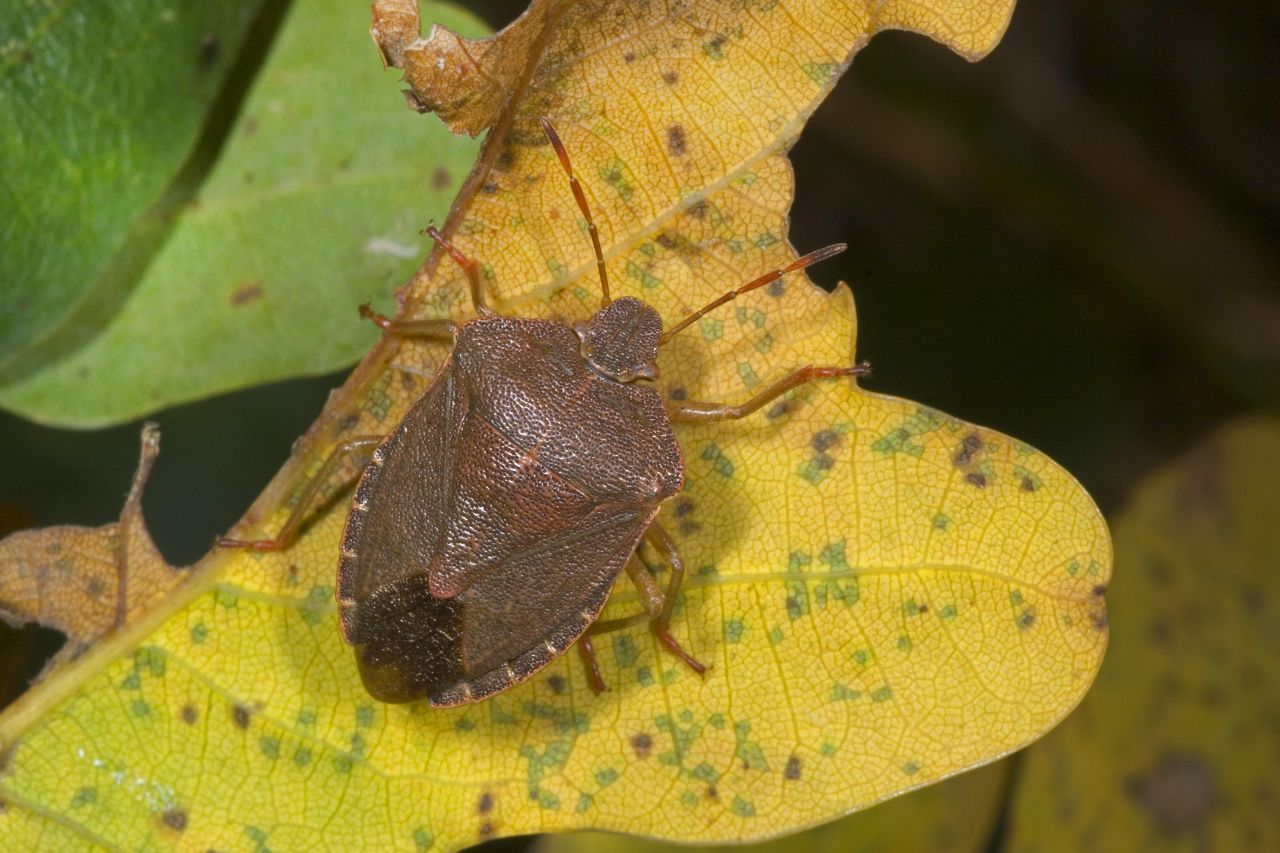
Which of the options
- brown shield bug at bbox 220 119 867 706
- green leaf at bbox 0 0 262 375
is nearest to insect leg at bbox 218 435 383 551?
brown shield bug at bbox 220 119 867 706

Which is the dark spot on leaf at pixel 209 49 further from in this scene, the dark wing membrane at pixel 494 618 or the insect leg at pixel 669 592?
the insect leg at pixel 669 592

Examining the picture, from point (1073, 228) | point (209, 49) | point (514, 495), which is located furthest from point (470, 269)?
point (1073, 228)

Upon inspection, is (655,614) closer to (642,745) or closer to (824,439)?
(642,745)

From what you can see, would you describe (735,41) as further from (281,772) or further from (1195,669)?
(1195,669)

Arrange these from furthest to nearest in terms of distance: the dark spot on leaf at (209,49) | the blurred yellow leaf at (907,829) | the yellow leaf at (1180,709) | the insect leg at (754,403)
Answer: the yellow leaf at (1180,709) < the blurred yellow leaf at (907,829) < the dark spot on leaf at (209,49) < the insect leg at (754,403)

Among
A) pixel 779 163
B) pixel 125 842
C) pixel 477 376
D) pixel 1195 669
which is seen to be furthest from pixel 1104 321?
pixel 125 842

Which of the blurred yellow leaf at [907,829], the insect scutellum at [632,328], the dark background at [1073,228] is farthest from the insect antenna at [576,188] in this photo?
the dark background at [1073,228]

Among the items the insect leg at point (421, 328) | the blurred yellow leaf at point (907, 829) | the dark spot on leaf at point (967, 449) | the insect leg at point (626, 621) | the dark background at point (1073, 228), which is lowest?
the blurred yellow leaf at point (907, 829)
